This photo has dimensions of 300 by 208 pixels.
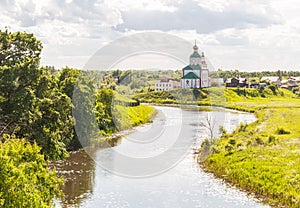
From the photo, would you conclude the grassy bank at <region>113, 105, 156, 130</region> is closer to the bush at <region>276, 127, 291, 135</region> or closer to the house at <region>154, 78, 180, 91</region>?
the bush at <region>276, 127, 291, 135</region>

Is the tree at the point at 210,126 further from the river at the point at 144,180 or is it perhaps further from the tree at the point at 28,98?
the tree at the point at 28,98

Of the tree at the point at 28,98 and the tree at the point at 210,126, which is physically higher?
the tree at the point at 28,98

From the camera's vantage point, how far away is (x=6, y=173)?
1912cm

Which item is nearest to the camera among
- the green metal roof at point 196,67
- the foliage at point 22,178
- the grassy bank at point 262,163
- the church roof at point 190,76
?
the foliage at point 22,178

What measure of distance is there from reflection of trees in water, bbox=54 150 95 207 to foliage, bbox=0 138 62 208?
783cm

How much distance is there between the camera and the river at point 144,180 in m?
31.1

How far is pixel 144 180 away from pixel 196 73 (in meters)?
118

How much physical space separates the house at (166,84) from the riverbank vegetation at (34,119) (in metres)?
98.0

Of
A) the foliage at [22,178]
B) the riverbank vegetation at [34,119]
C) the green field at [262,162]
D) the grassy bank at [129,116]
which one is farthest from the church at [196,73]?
the foliage at [22,178]

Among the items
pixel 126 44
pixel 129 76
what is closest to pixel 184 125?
pixel 126 44

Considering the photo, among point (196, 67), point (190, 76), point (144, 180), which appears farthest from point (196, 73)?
point (144, 180)

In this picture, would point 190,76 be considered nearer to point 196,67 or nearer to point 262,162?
point 196,67

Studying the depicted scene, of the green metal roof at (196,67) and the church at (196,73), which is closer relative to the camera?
the church at (196,73)

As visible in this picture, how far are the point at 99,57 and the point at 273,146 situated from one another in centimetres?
2057
